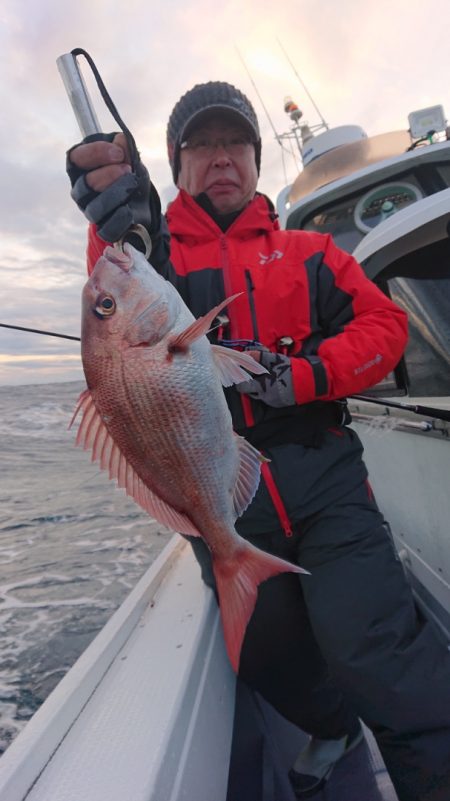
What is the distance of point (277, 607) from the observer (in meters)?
1.99

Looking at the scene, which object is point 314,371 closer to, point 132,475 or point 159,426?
point 159,426

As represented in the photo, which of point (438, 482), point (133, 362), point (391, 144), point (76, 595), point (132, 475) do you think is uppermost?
point (391, 144)

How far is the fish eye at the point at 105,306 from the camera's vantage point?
1.54 m

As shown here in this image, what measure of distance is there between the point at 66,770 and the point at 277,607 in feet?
3.00

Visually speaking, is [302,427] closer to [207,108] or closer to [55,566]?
[207,108]

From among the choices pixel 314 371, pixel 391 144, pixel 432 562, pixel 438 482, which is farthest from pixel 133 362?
pixel 391 144

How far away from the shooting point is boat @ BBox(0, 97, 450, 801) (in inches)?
56.1

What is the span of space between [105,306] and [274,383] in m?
0.65

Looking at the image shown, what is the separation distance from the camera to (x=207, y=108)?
200 centimetres

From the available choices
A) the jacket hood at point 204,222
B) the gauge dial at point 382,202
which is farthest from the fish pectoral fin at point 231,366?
the gauge dial at point 382,202

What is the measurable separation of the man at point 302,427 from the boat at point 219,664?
0.25 m

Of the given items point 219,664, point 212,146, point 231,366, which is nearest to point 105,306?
point 231,366

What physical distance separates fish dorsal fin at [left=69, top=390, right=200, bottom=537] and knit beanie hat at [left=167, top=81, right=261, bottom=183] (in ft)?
4.23

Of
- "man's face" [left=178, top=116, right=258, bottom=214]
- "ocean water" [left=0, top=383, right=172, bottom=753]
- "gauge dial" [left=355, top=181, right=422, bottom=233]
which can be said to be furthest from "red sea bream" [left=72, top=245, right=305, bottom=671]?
"gauge dial" [left=355, top=181, right=422, bottom=233]
